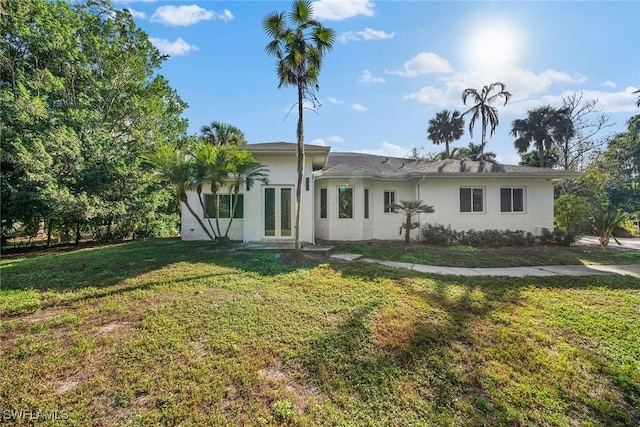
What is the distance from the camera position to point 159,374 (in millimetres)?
2889

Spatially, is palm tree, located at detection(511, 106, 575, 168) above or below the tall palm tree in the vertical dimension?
above

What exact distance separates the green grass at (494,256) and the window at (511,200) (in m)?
2.71

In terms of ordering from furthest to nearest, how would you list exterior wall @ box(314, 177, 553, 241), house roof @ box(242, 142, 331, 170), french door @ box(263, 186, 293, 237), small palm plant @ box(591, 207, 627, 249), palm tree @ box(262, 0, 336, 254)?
exterior wall @ box(314, 177, 553, 241) → small palm plant @ box(591, 207, 627, 249) → french door @ box(263, 186, 293, 237) → house roof @ box(242, 142, 331, 170) → palm tree @ box(262, 0, 336, 254)

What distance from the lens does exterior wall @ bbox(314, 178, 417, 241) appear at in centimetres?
1261

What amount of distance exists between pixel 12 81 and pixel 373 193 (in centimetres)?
1753

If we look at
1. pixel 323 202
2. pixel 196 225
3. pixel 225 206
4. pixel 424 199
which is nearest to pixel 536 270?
pixel 424 199

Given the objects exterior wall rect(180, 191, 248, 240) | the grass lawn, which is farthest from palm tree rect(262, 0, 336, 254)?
exterior wall rect(180, 191, 248, 240)

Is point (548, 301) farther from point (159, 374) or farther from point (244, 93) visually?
point (244, 93)

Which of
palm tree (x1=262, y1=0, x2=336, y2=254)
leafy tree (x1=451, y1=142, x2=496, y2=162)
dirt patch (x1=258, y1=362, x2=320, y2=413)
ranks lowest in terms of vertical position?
dirt patch (x1=258, y1=362, x2=320, y2=413)

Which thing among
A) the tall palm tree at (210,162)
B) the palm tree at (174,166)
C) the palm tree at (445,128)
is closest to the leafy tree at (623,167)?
the palm tree at (445,128)

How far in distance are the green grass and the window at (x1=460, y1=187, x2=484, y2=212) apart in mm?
2712

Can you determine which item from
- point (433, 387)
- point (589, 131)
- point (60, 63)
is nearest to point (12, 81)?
point (60, 63)

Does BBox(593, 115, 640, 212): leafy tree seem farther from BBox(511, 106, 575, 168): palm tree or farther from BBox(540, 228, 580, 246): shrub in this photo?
BBox(540, 228, 580, 246): shrub

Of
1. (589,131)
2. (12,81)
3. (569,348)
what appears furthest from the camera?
(589,131)
